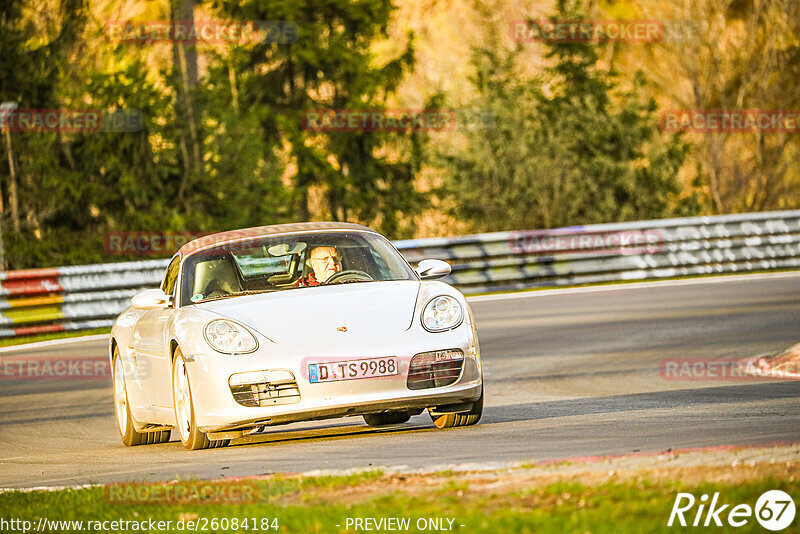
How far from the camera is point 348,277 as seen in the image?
371 inches

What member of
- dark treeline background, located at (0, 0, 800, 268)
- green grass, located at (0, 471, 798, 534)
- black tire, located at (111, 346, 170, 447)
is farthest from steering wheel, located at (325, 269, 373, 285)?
dark treeline background, located at (0, 0, 800, 268)

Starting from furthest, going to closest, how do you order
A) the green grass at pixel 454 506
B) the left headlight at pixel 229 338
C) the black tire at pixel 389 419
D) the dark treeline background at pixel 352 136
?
the dark treeline background at pixel 352 136 < the black tire at pixel 389 419 < the left headlight at pixel 229 338 < the green grass at pixel 454 506

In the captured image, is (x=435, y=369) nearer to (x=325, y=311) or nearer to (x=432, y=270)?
(x=325, y=311)

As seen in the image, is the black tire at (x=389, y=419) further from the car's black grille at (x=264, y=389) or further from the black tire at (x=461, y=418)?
the car's black grille at (x=264, y=389)

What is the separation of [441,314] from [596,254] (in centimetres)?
1512

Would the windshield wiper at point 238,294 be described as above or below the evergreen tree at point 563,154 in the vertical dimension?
above

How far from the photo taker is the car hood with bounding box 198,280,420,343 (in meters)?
8.43

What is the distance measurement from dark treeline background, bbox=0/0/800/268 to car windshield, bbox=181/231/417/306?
16706 millimetres

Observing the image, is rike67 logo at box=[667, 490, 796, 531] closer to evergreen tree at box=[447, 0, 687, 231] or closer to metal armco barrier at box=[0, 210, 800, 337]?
metal armco barrier at box=[0, 210, 800, 337]

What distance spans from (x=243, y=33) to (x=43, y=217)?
1000 cm

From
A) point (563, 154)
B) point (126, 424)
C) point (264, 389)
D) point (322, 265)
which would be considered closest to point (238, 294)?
point (322, 265)

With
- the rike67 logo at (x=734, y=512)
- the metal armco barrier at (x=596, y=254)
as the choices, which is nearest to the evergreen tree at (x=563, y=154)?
the metal armco barrier at (x=596, y=254)

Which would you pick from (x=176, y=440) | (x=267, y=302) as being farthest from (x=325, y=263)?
(x=176, y=440)

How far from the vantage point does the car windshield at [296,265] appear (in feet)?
31.1
